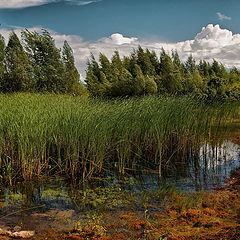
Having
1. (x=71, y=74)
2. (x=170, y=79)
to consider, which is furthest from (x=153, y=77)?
(x=71, y=74)

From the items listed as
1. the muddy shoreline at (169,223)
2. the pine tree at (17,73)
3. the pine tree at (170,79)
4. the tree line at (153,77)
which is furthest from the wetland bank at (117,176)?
the pine tree at (17,73)

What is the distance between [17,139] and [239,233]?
377 centimetres

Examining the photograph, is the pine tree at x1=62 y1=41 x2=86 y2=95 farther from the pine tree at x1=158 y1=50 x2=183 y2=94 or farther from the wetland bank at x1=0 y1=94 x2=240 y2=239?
the wetland bank at x1=0 y1=94 x2=240 y2=239

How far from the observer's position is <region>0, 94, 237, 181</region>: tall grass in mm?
4840

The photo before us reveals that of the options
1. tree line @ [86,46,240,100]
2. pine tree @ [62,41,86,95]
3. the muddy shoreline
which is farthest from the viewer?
pine tree @ [62,41,86,95]

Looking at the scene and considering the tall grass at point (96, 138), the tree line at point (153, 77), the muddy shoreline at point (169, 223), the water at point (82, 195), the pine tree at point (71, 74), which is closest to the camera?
the muddy shoreline at point (169, 223)

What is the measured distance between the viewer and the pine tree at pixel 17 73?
19391mm

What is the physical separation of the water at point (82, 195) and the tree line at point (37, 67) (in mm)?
16073

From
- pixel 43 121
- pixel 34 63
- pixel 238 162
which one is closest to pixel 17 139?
pixel 43 121

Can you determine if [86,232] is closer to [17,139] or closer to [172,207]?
[172,207]

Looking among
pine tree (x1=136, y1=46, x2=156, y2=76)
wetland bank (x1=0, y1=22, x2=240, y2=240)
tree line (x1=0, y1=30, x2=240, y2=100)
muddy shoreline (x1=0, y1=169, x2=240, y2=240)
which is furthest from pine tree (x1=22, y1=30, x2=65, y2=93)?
muddy shoreline (x1=0, y1=169, x2=240, y2=240)

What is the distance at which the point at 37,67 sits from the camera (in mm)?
21172

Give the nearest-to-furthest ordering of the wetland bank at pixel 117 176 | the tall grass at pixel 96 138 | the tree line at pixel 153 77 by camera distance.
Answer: the wetland bank at pixel 117 176 < the tall grass at pixel 96 138 < the tree line at pixel 153 77

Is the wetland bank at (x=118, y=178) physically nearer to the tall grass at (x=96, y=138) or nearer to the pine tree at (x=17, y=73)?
the tall grass at (x=96, y=138)
